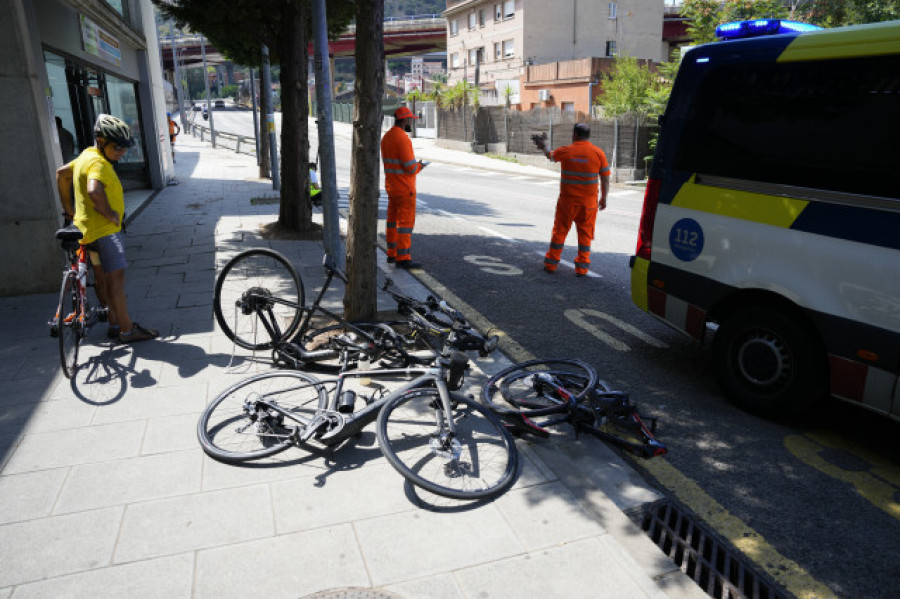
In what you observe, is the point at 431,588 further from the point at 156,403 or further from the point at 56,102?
the point at 56,102

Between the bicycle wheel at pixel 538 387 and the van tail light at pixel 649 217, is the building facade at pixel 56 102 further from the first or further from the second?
the van tail light at pixel 649 217

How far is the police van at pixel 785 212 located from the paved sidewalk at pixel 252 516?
139cm

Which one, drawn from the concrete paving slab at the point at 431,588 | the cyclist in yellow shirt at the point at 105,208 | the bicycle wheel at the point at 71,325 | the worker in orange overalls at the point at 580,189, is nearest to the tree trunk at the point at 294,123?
the worker in orange overalls at the point at 580,189

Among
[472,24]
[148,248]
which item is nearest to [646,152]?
[148,248]

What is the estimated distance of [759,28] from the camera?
178 inches

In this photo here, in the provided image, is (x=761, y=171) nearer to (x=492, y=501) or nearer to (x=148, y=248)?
(x=492, y=501)

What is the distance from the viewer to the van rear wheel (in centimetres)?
401

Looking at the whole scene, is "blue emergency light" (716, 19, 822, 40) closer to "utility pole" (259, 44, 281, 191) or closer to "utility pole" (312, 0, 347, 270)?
"utility pole" (312, 0, 347, 270)

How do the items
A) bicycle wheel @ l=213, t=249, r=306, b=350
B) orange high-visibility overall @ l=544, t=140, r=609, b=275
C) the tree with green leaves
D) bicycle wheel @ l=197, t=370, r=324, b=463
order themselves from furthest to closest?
the tree with green leaves < orange high-visibility overall @ l=544, t=140, r=609, b=275 < bicycle wheel @ l=213, t=249, r=306, b=350 < bicycle wheel @ l=197, t=370, r=324, b=463

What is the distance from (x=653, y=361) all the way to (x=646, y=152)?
1711 cm

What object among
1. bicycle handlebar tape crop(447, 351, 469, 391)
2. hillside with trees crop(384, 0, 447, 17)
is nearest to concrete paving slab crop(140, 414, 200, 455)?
bicycle handlebar tape crop(447, 351, 469, 391)

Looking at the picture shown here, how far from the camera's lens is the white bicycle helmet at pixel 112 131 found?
5.09m

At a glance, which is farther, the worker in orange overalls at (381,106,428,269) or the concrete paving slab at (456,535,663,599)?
the worker in orange overalls at (381,106,428,269)

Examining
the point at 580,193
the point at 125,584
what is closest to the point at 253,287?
the point at 125,584
